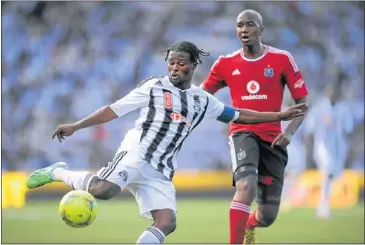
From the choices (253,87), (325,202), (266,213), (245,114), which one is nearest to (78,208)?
(245,114)

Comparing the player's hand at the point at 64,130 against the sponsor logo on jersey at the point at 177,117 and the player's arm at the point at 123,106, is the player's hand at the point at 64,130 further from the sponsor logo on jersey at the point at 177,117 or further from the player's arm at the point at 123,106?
the sponsor logo on jersey at the point at 177,117

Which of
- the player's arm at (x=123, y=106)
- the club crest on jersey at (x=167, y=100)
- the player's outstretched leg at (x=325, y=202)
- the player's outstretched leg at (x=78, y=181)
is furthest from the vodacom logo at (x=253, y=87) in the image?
the player's outstretched leg at (x=325, y=202)

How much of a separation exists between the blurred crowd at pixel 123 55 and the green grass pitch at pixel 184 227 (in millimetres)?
5224

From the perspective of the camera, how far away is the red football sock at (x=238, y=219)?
7.70 m

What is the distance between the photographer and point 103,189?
693cm

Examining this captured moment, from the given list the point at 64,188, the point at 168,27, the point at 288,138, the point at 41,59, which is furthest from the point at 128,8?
the point at 288,138

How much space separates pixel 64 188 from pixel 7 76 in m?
4.43

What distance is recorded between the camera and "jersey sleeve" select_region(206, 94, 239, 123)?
7.45 metres

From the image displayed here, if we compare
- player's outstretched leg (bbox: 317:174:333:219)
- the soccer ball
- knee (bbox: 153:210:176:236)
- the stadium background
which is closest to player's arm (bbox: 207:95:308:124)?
knee (bbox: 153:210:176:236)

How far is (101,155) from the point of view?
22188 millimetres

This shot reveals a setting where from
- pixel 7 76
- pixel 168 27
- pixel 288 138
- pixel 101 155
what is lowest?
pixel 288 138

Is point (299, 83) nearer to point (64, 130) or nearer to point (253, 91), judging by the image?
point (253, 91)

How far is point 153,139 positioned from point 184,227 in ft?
19.0

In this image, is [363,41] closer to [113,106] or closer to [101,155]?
[101,155]
